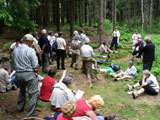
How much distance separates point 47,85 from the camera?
5742mm

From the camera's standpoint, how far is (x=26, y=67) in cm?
421

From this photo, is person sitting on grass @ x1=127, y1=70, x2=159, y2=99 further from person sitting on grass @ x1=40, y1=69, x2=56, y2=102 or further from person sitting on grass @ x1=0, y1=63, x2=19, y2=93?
person sitting on grass @ x1=0, y1=63, x2=19, y2=93

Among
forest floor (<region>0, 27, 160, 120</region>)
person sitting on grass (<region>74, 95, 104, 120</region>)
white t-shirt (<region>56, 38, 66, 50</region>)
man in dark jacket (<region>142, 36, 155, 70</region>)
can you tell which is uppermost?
white t-shirt (<region>56, 38, 66, 50</region>)

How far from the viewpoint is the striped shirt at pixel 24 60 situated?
4203mm

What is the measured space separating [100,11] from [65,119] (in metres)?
12.2

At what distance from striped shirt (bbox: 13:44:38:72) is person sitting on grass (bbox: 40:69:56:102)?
4.83 ft

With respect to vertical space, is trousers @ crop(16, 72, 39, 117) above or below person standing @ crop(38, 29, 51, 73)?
below

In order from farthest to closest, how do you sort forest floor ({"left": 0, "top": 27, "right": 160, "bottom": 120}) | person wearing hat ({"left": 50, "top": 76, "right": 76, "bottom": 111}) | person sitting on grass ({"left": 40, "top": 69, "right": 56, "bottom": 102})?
person sitting on grass ({"left": 40, "top": 69, "right": 56, "bottom": 102}) → forest floor ({"left": 0, "top": 27, "right": 160, "bottom": 120}) → person wearing hat ({"left": 50, "top": 76, "right": 76, "bottom": 111})

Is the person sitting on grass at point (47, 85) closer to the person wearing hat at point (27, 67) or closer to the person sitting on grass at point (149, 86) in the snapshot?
the person wearing hat at point (27, 67)

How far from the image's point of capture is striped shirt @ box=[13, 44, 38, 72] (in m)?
4.20

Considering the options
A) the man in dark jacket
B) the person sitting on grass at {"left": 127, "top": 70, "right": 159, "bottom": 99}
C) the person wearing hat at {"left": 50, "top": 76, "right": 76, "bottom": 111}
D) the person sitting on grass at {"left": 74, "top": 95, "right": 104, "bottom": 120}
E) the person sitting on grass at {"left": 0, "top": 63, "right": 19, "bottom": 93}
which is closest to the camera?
the person sitting on grass at {"left": 74, "top": 95, "right": 104, "bottom": 120}

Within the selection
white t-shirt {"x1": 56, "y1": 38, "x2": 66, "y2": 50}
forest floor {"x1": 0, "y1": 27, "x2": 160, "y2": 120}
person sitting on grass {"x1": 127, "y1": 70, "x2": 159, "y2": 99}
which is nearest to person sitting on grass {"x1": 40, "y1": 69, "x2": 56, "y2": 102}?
forest floor {"x1": 0, "y1": 27, "x2": 160, "y2": 120}

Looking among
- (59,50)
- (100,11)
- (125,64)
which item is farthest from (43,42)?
(100,11)

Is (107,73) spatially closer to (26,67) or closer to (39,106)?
(39,106)
